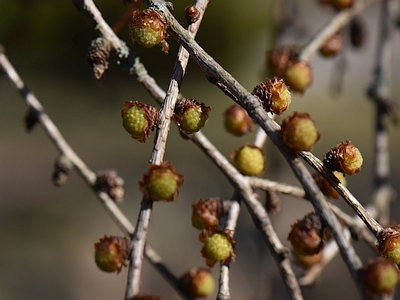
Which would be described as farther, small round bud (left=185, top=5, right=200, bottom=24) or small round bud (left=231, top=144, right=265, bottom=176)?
small round bud (left=231, top=144, right=265, bottom=176)

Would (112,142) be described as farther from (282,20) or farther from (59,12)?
(282,20)

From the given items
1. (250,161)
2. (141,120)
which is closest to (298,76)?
(250,161)

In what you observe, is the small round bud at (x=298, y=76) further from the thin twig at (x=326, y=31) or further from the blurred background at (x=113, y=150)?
the blurred background at (x=113, y=150)

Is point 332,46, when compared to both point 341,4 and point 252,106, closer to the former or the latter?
point 341,4

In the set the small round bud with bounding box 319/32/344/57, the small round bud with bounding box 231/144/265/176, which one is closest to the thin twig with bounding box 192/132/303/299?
the small round bud with bounding box 231/144/265/176

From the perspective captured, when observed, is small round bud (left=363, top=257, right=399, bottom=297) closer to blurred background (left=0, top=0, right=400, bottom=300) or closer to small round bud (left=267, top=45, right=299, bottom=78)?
small round bud (left=267, top=45, right=299, bottom=78)

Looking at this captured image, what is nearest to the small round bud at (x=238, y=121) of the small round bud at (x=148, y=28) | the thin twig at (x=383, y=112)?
the small round bud at (x=148, y=28)
